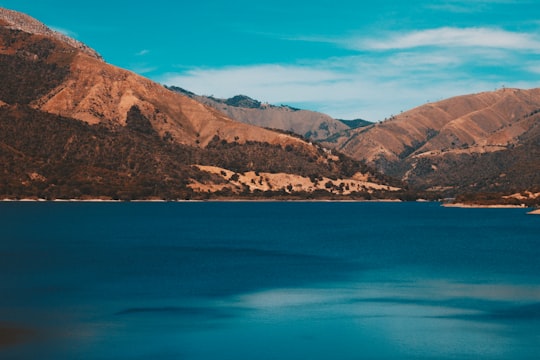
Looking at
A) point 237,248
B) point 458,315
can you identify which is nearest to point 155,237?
point 237,248

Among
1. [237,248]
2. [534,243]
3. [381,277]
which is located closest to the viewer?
[381,277]

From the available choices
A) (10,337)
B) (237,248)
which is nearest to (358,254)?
(237,248)

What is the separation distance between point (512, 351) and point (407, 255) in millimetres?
85402

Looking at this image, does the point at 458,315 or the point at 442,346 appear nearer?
the point at 442,346

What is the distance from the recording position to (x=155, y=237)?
194 m

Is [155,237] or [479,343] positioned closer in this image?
[479,343]

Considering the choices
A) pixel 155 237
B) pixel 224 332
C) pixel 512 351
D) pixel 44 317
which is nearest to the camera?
pixel 512 351

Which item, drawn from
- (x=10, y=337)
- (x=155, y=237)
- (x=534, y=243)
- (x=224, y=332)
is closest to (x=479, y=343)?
(x=224, y=332)

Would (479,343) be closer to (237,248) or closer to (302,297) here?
(302,297)

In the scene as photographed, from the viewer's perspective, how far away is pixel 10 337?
60906 millimetres

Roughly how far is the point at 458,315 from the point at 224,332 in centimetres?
2476

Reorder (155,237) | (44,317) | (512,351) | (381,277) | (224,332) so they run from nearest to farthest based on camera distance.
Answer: (512,351) → (224,332) → (44,317) → (381,277) → (155,237)

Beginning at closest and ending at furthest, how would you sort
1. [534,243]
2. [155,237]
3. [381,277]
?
[381,277] < [534,243] < [155,237]

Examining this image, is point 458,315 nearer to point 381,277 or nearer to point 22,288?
point 381,277
